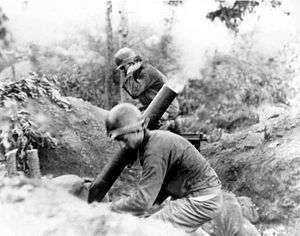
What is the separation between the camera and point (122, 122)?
4.80 m

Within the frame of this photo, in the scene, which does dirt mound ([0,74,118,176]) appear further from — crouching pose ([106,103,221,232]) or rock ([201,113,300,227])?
crouching pose ([106,103,221,232])

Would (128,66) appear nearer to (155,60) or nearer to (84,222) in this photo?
(84,222)

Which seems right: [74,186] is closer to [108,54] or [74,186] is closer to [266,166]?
[266,166]

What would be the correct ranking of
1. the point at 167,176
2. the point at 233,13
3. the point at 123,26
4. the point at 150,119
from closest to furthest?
1. the point at 167,176
2. the point at 150,119
3. the point at 123,26
4. the point at 233,13

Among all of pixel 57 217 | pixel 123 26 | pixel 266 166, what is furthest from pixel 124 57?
pixel 123 26

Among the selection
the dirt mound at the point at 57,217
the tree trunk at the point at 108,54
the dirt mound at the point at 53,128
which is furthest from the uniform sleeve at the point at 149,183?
the tree trunk at the point at 108,54

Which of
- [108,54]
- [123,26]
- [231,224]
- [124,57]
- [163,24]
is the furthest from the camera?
[163,24]

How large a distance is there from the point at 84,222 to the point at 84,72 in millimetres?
8954

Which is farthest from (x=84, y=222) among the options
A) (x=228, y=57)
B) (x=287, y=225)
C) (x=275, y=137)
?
(x=228, y=57)

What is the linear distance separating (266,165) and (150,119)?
10.8ft

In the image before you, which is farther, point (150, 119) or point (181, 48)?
point (181, 48)

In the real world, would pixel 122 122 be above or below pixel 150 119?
above

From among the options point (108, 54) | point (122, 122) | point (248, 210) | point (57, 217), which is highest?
point (122, 122)

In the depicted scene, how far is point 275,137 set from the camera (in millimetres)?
10000
